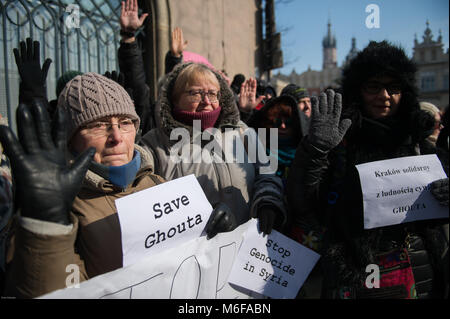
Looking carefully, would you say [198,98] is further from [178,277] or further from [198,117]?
[178,277]

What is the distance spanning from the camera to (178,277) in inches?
45.7

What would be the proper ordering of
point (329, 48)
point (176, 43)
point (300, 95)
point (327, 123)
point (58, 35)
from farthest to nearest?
point (329, 48)
point (58, 35)
point (300, 95)
point (176, 43)
point (327, 123)

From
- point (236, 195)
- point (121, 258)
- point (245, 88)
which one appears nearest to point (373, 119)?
point (236, 195)

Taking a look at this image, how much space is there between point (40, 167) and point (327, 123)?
122cm

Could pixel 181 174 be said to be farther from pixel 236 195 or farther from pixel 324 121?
pixel 324 121

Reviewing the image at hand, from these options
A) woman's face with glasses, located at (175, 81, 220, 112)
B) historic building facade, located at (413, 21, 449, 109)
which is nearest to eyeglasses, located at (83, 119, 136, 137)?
woman's face with glasses, located at (175, 81, 220, 112)

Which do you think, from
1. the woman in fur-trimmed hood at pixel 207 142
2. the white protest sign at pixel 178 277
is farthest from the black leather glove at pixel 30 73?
the white protest sign at pixel 178 277

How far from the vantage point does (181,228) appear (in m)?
1.19

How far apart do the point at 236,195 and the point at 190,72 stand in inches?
31.5

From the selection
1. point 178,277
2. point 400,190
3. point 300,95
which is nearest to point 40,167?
point 178,277

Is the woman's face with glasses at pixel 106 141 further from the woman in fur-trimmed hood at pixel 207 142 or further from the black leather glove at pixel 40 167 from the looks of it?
the woman in fur-trimmed hood at pixel 207 142

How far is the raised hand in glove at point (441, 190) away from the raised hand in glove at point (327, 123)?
1.78ft

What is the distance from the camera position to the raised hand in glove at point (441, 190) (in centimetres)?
143

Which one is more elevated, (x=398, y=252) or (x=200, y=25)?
(x=200, y=25)
